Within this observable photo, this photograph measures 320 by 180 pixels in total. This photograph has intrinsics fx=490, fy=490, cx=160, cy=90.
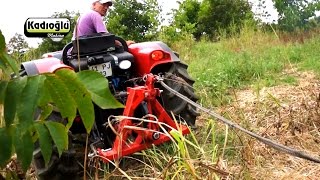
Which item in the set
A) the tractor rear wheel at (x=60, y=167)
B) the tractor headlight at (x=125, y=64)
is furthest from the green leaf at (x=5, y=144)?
the tractor headlight at (x=125, y=64)

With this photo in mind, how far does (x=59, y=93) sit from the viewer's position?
3.23 ft

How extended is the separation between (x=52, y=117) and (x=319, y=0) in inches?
547

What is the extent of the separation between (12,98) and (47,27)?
7.83 ft

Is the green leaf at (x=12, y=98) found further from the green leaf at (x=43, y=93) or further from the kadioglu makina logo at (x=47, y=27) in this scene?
the kadioglu makina logo at (x=47, y=27)

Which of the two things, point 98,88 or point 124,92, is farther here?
point 124,92

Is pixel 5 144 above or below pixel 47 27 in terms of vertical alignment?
below

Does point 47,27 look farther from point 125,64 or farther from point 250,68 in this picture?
point 250,68

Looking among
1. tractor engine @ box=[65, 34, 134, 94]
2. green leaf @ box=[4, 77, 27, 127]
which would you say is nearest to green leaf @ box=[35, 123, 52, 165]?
green leaf @ box=[4, 77, 27, 127]

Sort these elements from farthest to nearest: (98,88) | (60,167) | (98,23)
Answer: (98,23)
(60,167)
(98,88)

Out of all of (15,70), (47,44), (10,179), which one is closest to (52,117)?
(10,179)

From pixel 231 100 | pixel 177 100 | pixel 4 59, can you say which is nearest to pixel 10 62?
pixel 4 59

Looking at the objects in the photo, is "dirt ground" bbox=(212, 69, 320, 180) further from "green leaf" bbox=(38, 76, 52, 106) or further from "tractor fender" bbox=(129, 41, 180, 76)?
"green leaf" bbox=(38, 76, 52, 106)

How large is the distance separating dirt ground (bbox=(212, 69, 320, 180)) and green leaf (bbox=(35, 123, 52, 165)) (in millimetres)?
1509

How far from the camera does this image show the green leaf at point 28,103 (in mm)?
918
